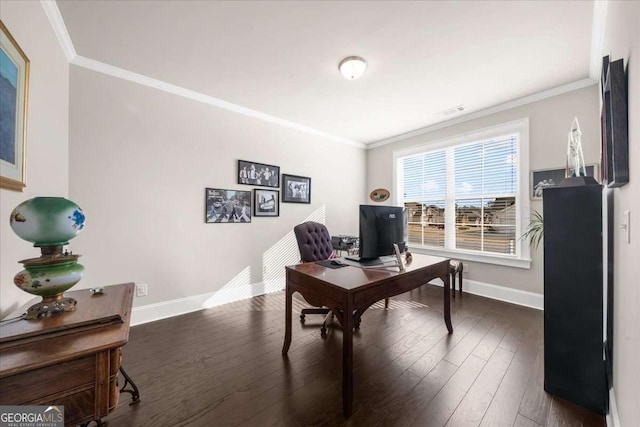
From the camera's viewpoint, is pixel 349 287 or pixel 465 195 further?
pixel 465 195

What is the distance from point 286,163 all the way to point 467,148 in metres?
2.87

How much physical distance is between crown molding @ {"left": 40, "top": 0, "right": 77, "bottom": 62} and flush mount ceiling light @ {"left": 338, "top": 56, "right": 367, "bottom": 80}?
2261 millimetres

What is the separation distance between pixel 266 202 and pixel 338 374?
8.25 ft

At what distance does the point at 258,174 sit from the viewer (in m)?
3.61

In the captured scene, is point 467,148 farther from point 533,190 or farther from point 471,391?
point 471,391

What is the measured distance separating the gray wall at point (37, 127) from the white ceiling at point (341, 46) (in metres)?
0.35

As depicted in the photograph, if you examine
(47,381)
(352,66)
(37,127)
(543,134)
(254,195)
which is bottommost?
(47,381)

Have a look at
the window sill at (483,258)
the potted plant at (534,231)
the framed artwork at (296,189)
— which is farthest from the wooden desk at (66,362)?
the window sill at (483,258)

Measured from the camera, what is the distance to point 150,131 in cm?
275

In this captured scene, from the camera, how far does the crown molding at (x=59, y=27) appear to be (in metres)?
1.74

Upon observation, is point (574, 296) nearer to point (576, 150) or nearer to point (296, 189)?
point (576, 150)

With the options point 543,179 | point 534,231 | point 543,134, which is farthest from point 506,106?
point 534,231

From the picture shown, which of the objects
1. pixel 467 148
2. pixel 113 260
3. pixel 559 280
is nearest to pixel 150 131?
pixel 113 260

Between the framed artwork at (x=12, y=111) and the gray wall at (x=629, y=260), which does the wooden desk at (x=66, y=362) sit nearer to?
the framed artwork at (x=12, y=111)
